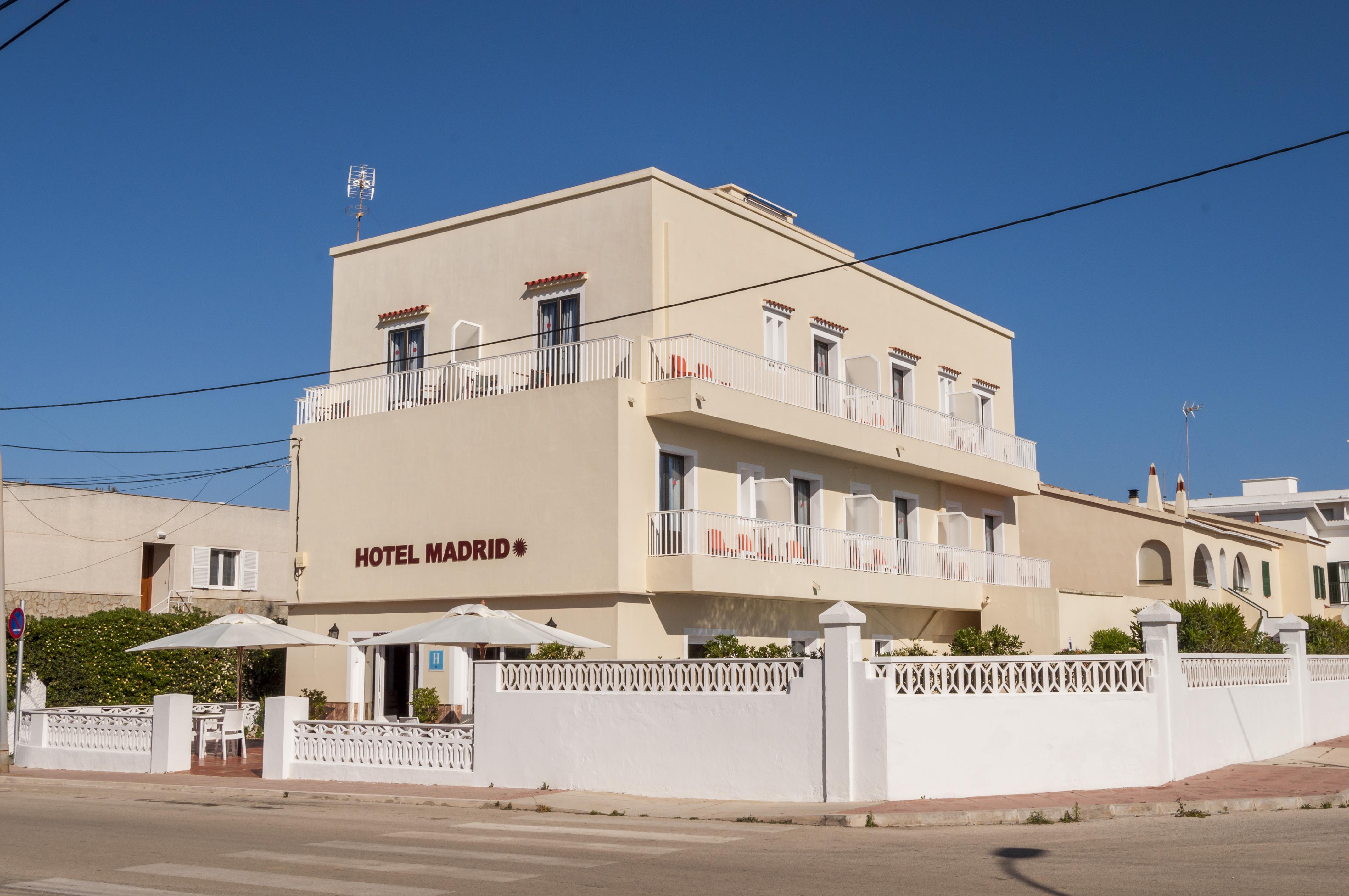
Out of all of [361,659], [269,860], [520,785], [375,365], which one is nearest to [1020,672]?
[520,785]

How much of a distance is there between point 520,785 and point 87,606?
939 inches

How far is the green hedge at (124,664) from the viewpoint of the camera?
87.4 feet

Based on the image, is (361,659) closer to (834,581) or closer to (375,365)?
(375,365)

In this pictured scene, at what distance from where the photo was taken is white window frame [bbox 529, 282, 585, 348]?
77.7 feet

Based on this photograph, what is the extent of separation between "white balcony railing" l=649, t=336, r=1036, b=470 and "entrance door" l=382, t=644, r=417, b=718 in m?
7.16

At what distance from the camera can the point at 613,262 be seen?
76.4ft

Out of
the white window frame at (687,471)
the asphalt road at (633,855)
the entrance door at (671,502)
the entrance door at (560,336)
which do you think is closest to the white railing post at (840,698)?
the asphalt road at (633,855)

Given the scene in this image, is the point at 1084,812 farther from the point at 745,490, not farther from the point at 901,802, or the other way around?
the point at 745,490

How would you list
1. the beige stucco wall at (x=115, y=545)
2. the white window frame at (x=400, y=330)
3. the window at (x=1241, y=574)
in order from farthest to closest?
1. the window at (x=1241, y=574)
2. the beige stucco wall at (x=115, y=545)
3. the white window frame at (x=400, y=330)

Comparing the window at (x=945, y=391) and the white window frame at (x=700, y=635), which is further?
the window at (x=945, y=391)

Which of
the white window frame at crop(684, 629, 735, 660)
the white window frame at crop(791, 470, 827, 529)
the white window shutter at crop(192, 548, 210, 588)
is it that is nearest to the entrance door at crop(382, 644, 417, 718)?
the white window frame at crop(684, 629, 735, 660)

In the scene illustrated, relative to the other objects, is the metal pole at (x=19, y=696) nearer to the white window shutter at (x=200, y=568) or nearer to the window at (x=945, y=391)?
the white window shutter at (x=200, y=568)

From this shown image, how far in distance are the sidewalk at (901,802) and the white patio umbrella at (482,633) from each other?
6.58 feet

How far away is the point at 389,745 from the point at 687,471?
789 centimetres
